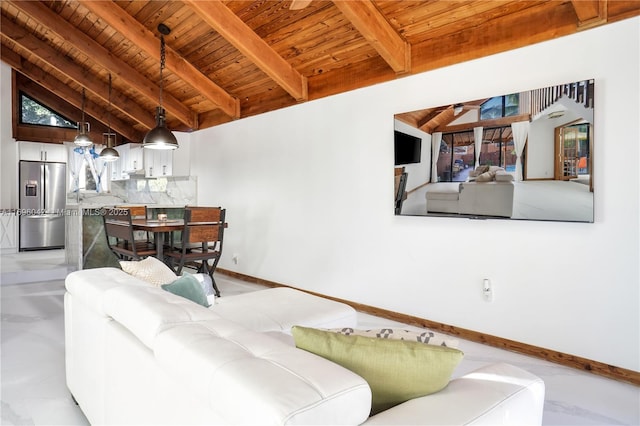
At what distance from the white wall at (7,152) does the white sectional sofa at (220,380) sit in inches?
288

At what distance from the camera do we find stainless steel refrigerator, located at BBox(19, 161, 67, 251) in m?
7.47

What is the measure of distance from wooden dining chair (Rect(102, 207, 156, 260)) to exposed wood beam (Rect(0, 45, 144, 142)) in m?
3.80

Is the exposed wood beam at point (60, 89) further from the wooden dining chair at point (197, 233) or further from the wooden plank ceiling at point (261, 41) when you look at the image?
the wooden dining chair at point (197, 233)

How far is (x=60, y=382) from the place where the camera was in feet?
8.08

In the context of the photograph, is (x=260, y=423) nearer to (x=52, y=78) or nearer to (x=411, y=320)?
(x=411, y=320)

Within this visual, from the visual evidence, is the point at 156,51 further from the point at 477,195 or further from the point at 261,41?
the point at 477,195

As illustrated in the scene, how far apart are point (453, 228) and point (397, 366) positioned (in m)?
2.62

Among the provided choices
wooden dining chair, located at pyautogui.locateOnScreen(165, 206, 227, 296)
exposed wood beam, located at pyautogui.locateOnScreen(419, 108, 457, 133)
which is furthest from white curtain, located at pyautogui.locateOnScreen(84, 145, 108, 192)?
exposed wood beam, located at pyautogui.locateOnScreen(419, 108, 457, 133)

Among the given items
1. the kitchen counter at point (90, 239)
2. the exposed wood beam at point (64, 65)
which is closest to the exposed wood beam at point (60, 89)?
the exposed wood beam at point (64, 65)

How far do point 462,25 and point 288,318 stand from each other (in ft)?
8.86

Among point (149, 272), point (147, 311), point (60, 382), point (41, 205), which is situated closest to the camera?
point (147, 311)

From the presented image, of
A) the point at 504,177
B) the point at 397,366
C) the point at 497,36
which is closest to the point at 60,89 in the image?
the point at 497,36

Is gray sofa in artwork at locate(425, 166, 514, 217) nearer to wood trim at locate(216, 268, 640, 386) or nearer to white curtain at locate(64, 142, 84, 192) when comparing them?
wood trim at locate(216, 268, 640, 386)

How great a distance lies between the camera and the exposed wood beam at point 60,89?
7094 millimetres
